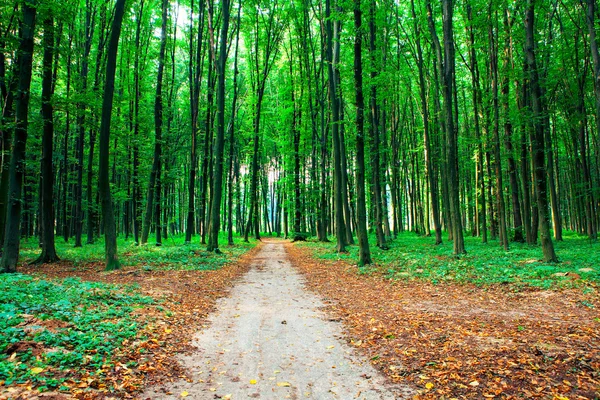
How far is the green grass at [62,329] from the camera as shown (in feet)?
11.8

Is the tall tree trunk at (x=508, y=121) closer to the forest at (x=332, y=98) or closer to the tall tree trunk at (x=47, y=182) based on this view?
the forest at (x=332, y=98)

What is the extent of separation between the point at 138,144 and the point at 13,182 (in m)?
12.9

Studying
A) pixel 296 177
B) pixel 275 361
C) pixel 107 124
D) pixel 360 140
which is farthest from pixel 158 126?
pixel 275 361

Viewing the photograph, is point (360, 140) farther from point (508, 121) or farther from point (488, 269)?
point (508, 121)

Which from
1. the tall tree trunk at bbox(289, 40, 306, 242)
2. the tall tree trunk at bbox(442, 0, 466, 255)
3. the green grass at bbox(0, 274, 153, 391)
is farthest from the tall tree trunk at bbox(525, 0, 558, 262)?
the tall tree trunk at bbox(289, 40, 306, 242)

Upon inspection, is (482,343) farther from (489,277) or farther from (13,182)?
(13,182)

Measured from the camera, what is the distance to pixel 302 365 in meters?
4.46

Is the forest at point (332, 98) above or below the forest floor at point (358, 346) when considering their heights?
above

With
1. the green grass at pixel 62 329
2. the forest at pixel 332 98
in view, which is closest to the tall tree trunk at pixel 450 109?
the forest at pixel 332 98

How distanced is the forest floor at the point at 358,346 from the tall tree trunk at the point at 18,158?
16.0 ft

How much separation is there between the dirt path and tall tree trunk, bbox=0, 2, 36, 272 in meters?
7.44

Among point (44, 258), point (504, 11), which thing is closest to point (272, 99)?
point (504, 11)

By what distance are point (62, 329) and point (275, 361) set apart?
3.00m

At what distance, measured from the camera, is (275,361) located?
4.60 meters
